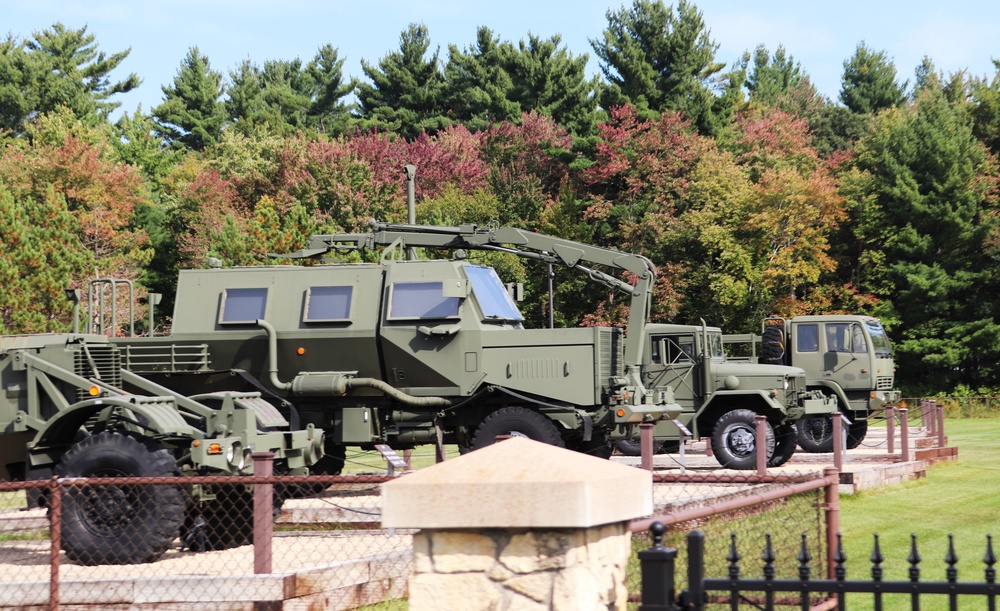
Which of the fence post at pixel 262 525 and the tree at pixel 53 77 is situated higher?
the tree at pixel 53 77

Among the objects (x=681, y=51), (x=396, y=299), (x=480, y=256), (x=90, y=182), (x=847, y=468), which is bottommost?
(x=847, y=468)

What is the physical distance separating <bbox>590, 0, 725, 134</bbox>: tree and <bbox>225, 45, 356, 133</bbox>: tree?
619 inches

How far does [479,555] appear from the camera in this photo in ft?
16.6

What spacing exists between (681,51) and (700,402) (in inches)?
1414

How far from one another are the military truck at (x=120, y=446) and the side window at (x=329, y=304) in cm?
260

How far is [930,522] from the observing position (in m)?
14.6

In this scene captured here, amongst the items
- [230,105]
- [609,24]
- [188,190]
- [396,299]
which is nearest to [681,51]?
[609,24]

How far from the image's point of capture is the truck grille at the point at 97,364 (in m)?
13.2

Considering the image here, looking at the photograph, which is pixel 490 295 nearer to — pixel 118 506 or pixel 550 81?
pixel 118 506

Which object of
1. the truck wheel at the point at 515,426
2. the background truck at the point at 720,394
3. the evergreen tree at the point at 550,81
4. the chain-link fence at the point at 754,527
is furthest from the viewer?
the evergreen tree at the point at 550,81

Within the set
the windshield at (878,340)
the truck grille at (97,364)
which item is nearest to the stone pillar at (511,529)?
the truck grille at (97,364)

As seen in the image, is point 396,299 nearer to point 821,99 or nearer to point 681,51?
point 681,51

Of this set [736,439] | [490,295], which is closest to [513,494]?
[490,295]

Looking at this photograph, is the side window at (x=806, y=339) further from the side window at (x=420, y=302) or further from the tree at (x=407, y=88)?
the tree at (x=407, y=88)
